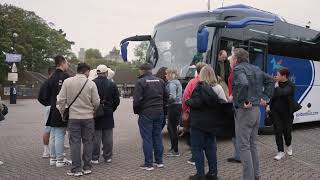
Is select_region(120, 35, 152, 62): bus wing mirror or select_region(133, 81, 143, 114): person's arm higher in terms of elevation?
select_region(120, 35, 152, 62): bus wing mirror

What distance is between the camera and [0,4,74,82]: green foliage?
49.9 meters

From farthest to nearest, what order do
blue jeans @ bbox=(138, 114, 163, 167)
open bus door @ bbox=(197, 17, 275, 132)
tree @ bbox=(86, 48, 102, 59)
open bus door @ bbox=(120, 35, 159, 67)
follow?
tree @ bbox=(86, 48, 102, 59) → open bus door @ bbox=(120, 35, 159, 67) → open bus door @ bbox=(197, 17, 275, 132) → blue jeans @ bbox=(138, 114, 163, 167)

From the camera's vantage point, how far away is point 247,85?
20.8 ft

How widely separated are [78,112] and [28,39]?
177 ft

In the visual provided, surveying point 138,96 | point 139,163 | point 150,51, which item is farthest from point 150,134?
point 150,51

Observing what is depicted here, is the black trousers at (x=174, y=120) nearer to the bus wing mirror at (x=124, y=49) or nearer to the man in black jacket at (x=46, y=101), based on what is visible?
the man in black jacket at (x=46, y=101)

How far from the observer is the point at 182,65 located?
37.8ft

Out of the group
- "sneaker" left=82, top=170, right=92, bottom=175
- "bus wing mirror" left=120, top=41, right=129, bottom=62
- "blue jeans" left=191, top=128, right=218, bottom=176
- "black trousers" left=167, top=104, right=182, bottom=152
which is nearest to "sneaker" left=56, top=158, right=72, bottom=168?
"sneaker" left=82, top=170, right=92, bottom=175

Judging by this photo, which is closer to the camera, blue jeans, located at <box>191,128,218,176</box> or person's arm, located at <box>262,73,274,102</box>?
person's arm, located at <box>262,73,274,102</box>

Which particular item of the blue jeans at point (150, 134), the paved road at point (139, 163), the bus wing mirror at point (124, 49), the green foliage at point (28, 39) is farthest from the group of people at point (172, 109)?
the green foliage at point (28, 39)

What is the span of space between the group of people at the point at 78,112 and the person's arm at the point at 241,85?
8.13ft

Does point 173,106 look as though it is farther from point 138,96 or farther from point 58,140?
point 58,140

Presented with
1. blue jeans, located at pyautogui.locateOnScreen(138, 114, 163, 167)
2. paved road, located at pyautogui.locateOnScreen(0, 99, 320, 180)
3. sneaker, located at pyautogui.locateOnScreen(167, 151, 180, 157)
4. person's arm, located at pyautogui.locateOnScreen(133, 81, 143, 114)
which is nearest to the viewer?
paved road, located at pyautogui.locateOnScreen(0, 99, 320, 180)

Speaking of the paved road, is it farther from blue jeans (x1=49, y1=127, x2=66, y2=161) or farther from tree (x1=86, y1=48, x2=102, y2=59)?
tree (x1=86, y1=48, x2=102, y2=59)
